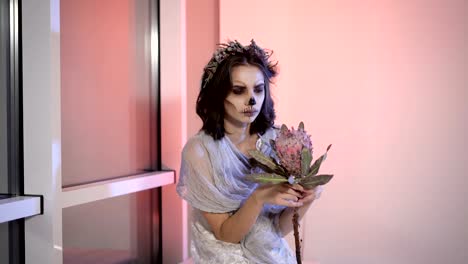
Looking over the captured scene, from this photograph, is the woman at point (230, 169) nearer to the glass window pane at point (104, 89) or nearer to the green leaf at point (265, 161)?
the green leaf at point (265, 161)

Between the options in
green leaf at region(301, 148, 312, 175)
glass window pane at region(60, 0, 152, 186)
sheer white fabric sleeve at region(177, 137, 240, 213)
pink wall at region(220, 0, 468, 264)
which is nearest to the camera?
green leaf at region(301, 148, 312, 175)

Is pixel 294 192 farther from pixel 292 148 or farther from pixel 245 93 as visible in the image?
pixel 245 93

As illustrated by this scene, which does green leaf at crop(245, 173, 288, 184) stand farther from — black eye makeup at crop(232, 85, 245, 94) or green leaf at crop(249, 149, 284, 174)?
black eye makeup at crop(232, 85, 245, 94)

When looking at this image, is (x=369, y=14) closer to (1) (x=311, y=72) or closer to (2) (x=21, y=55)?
(1) (x=311, y=72)

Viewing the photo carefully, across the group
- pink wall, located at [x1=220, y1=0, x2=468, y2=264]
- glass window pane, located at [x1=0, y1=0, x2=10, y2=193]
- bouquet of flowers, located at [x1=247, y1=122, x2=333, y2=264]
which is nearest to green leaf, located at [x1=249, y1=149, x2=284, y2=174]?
bouquet of flowers, located at [x1=247, y1=122, x2=333, y2=264]

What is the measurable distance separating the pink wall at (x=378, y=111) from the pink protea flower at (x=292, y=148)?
1158 millimetres

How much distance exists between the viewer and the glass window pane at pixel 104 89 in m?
1.44

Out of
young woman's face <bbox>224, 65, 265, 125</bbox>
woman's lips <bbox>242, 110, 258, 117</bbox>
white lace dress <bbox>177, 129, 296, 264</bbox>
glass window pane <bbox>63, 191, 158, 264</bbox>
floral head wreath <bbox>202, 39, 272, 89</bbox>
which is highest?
floral head wreath <bbox>202, 39, 272, 89</bbox>

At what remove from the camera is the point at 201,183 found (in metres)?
1.21

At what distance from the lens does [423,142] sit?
2072 mm

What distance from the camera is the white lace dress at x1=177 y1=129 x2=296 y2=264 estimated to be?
3.91 feet

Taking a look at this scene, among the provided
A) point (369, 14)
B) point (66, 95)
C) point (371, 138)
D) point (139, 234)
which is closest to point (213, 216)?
point (66, 95)

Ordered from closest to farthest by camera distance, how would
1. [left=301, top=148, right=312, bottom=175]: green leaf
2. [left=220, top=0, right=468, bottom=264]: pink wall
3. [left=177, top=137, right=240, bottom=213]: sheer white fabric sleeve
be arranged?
[left=301, top=148, right=312, bottom=175]: green leaf
[left=177, top=137, right=240, bottom=213]: sheer white fabric sleeve
[left=220, top=0, right=468, bottom=264]: pink wall

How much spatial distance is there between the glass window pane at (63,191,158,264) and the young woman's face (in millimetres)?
677
